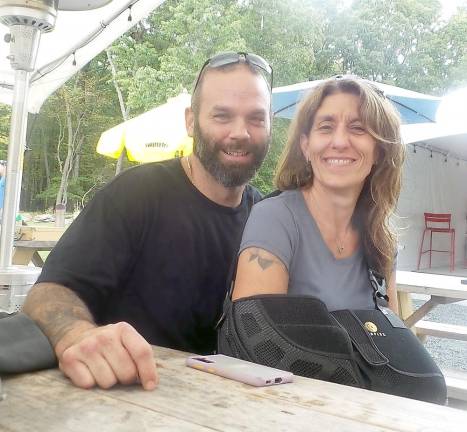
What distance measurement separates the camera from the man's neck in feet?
5.55

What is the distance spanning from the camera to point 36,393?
2.64ft

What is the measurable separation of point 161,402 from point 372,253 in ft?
3.00

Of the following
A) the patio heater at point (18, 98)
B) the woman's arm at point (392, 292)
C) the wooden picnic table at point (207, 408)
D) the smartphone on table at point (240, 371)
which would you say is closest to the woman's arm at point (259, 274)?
the smartphone on table at point (240, 371)

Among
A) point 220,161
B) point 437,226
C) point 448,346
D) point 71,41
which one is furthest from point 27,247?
point 437,226

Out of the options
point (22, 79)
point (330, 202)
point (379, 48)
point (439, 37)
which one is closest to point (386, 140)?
point (330, 202)

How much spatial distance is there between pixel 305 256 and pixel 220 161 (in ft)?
1.54

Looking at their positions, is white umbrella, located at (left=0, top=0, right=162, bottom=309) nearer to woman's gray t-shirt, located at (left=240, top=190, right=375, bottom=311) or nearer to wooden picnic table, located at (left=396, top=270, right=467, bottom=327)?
woman's gray t-shirt, located at (left=240, top=190, right=375, bottom=311)

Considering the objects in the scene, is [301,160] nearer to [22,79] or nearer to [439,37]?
[22,79]

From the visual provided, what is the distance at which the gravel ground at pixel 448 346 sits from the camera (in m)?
4.21

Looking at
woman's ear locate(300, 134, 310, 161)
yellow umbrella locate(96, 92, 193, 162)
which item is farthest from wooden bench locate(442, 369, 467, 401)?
yellow umbrella locate(96, 92, 193, 162)

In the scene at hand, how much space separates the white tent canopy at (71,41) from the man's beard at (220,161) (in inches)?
89.9

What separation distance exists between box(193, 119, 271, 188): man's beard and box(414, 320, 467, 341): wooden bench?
2.26m

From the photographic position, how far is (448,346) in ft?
16.0

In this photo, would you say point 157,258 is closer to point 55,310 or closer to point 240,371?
point 55,310
